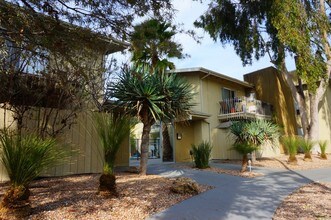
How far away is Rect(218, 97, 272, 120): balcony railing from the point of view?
19362 millimetres

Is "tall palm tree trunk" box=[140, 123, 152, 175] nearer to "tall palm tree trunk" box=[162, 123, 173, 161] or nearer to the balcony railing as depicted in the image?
"tall palm tree trunk" box=[162, 123, 173, 161]

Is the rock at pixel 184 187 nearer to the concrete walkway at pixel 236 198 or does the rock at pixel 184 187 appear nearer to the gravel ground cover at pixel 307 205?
the concrete walkway at pixel 236 198

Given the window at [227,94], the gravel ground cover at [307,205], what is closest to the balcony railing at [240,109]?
the window at [227,94]

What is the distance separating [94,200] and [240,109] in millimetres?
15305

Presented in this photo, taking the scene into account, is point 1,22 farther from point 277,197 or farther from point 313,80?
point 313,80

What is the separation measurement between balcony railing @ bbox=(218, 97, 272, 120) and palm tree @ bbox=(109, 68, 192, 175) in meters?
10.3

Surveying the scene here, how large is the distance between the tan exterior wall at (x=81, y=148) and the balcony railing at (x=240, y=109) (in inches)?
459

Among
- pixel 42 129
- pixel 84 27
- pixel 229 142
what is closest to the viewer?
pixel 84 27

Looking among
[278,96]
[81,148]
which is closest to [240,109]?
[278,96]

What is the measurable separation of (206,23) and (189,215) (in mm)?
17272

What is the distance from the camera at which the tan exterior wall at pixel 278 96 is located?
22.8 m

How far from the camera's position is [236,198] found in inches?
268

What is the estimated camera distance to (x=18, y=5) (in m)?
5.74

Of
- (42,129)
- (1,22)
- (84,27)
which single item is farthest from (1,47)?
(42,129)
